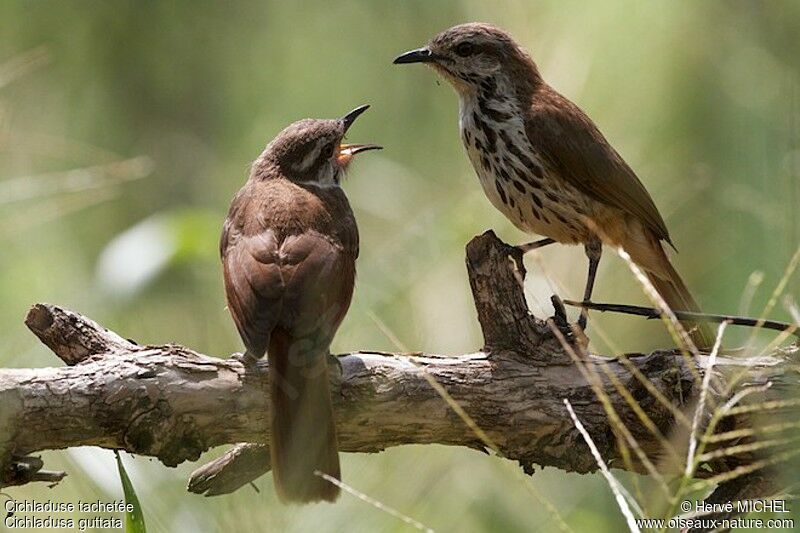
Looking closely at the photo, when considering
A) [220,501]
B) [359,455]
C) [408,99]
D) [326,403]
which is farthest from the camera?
[408,99]

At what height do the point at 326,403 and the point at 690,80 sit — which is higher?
the point at 690,80

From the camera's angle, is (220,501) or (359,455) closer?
(220,501)

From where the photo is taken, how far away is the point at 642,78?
7055 millimetres

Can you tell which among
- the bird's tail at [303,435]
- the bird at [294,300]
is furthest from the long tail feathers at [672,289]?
the bird's tail at [303,435]

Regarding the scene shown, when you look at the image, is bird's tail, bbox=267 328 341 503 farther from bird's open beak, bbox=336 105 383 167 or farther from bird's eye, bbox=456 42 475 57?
bird's eye, bbox=456 42 475 57

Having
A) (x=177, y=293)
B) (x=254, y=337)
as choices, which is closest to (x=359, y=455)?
(x=254, y=337)

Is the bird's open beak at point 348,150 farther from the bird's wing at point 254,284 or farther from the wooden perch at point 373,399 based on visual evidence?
the wooden perch at point 373,399

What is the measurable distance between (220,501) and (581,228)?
1824 millimetres

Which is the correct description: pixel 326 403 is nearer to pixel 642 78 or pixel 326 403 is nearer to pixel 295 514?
pixel 295 514

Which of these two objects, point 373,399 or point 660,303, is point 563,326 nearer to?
point 373,399

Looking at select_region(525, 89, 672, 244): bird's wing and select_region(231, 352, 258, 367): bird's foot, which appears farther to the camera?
select_region(525, 89, 672, 244): bird's wing

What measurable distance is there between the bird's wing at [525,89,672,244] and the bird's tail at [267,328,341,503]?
5.47 feet

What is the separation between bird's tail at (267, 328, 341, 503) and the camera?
4051mm

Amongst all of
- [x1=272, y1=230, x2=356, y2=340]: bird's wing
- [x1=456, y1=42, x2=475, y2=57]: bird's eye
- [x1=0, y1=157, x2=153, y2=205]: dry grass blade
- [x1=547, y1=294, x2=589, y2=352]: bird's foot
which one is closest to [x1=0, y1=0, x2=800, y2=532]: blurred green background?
[x1=0, y1=157, x2=153, y2=205]: dry grass blade
